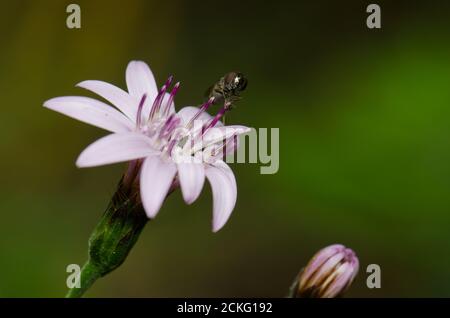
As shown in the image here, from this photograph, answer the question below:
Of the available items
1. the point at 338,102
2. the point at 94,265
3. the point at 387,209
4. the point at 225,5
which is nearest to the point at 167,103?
the point at 94,265

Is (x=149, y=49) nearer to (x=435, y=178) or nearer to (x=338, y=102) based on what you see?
(x=338, y=102)

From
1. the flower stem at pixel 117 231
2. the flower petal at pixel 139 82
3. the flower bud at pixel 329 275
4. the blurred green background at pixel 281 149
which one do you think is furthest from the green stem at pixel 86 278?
the blurred green background at pixel 281 149

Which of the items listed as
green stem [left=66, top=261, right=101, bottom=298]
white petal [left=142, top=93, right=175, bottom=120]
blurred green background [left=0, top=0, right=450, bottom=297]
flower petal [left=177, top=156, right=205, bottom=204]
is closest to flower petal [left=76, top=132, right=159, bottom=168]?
flower petal [left=177, top=156, right=205, bottom=204]

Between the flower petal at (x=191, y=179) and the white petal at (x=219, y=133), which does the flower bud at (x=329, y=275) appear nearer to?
the white petal at (x=219, y=133)

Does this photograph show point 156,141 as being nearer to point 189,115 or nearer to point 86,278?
point 189,115

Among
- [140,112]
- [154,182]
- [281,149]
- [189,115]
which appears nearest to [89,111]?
[140,112]
